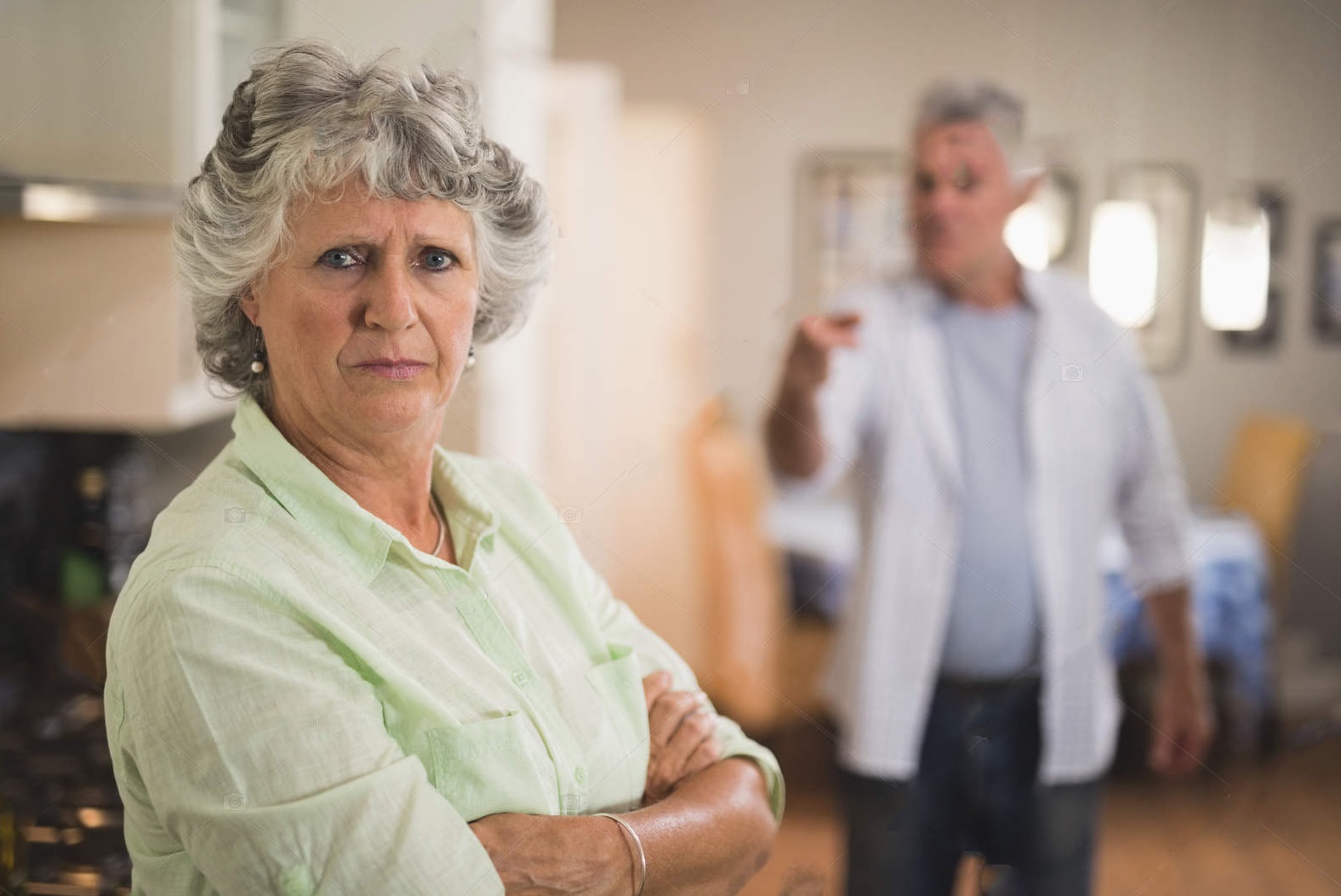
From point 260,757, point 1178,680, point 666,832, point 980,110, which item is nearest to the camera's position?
point 260,757

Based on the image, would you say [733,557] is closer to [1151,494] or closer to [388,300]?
[1151,494]

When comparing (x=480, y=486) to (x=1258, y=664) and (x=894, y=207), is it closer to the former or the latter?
(x=894, y=207)

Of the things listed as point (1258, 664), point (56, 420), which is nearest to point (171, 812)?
point (56, 420)

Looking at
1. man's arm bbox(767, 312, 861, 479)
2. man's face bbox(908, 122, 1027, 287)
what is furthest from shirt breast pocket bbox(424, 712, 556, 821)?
man's face bbox(908, 122, 1027, 287)

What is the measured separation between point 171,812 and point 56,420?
49 centimetres

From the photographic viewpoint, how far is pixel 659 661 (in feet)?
2.07

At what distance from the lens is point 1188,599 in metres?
0.91

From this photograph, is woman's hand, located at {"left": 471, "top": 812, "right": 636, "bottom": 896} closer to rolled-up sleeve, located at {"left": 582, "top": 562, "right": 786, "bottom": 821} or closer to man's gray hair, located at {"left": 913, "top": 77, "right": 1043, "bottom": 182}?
rolled-up sleeve, located at {"left": 582, "top": 562, "right": 786, "bottom": 821}

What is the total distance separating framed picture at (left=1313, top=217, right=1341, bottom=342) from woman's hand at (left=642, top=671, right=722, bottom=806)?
60cm

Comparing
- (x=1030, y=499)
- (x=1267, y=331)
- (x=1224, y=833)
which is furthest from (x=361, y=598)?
(x=1224, y=833)

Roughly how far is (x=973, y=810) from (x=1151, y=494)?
294mm

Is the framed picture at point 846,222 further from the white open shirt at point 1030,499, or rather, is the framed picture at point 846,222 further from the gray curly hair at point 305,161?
the gray curly hair at point 305,161

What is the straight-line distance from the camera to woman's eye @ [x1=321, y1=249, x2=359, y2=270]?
500 mm

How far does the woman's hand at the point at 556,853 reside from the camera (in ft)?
1.59
